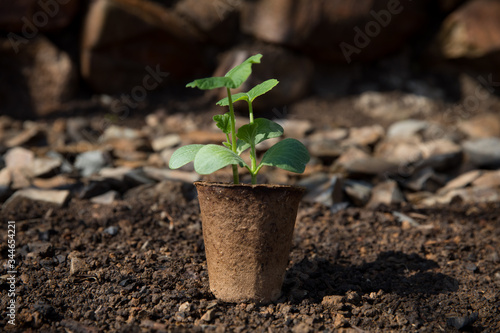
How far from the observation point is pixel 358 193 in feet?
9.32

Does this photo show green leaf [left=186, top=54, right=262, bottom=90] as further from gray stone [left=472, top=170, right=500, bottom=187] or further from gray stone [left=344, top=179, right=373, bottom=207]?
gray stone [left=472, top=170, right=500, bottom=187]

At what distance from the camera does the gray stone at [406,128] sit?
170 inches

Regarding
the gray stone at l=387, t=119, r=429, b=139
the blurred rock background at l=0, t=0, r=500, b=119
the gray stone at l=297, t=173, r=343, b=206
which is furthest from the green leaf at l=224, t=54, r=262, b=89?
the blurred rock background at l=0, t=0, r=500, b=119

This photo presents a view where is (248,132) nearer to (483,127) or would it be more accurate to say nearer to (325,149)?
(325,149)

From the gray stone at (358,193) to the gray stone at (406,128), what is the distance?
1.45 metres

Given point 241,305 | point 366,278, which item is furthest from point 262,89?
point 366,278

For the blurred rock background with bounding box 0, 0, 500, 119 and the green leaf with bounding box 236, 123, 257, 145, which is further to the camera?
the blurred rock background with bounding box 0, 0, 500, 119

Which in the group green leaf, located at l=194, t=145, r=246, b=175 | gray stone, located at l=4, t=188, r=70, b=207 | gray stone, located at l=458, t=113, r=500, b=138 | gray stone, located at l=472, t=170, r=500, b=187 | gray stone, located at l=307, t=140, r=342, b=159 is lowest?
gray stone, located at l=458, t=113, r=500, b=138

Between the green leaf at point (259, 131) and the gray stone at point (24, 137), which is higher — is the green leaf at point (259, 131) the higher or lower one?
the higher one

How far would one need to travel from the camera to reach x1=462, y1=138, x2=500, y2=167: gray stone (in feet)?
11.7

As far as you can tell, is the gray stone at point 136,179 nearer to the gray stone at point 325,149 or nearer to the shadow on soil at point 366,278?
the shadow on soil at point 366,278

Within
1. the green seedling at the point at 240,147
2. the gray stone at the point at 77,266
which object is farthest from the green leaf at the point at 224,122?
the gray stone at the point at 77,266

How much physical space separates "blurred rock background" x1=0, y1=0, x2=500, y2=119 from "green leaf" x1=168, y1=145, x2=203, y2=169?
337cm

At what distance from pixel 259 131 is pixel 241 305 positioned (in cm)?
62
